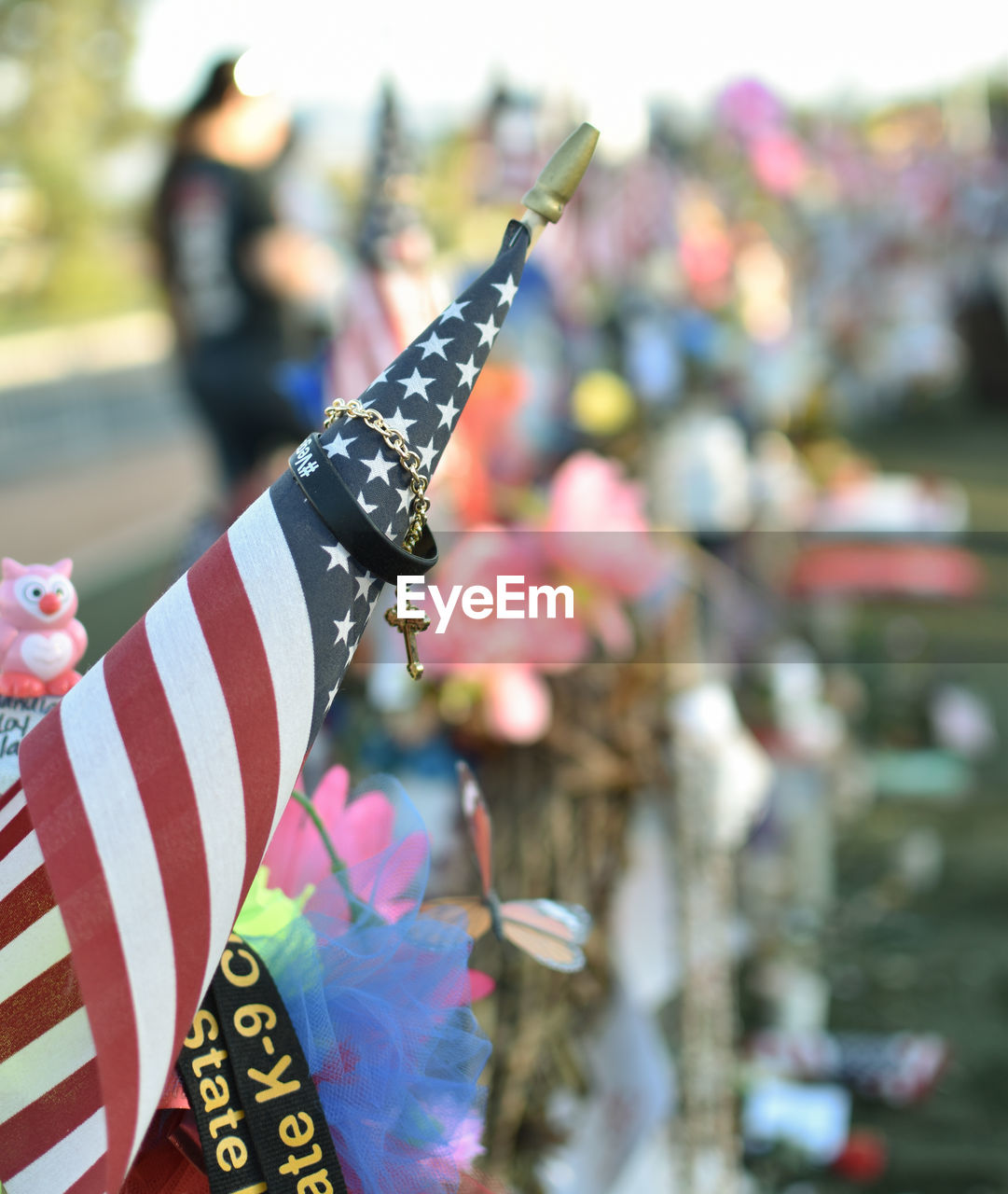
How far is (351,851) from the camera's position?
802mm

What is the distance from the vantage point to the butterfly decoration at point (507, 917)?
0.79 metres

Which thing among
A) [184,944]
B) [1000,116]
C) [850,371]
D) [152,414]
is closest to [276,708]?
[184,944]

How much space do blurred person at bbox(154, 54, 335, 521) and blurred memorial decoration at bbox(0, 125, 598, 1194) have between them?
2.91 m

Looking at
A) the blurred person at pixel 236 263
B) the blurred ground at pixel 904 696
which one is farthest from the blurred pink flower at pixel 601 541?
the blurred person at pixel 236 263

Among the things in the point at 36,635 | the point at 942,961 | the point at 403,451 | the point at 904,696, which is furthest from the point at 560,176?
the point at 904,696

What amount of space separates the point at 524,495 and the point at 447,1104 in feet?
3.76

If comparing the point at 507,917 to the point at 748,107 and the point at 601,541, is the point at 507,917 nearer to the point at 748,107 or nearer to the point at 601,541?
the point at 601,541

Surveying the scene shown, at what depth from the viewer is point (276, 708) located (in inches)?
24.1

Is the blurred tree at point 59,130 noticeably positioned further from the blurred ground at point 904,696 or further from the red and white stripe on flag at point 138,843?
the red and white stripe on flag at point 138,843

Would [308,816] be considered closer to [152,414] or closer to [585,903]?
[585,903]

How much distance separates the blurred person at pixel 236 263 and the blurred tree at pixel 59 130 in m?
17.0

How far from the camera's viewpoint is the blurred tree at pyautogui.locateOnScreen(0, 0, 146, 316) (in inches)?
782

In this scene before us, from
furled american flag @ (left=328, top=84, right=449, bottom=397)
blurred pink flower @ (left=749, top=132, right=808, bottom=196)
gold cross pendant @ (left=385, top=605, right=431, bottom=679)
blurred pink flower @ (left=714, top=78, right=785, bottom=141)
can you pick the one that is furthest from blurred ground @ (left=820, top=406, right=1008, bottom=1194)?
gold cross pendant @ (left=385, top=605, right=431, bottom=679)

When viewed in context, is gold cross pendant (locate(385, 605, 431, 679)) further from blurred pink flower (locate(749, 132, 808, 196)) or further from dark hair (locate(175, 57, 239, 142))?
blurred pink flower (locate(749, 132, 808, 196))
